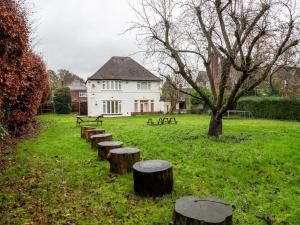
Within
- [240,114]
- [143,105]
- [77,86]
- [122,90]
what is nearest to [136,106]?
[143,105]

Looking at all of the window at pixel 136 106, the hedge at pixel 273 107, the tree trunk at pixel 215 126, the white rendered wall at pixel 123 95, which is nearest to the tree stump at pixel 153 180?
the tree trunk at pixel 215 126

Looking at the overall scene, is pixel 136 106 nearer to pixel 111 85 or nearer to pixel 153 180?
pixel 111 85

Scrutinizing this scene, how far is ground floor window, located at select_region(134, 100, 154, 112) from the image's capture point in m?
40.2

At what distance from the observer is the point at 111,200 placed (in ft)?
20.2

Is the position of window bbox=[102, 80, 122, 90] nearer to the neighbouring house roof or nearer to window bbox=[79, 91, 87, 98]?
window bbox=[79, 91, 87, 98]

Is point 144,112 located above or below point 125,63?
below

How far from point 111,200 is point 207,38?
8694 mm

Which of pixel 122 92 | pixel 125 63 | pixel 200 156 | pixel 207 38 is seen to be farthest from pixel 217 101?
pixel 125 63

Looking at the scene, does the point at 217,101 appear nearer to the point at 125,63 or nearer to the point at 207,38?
the point at 207,38

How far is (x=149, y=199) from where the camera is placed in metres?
6.14

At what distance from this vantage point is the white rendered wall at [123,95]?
37.6 m

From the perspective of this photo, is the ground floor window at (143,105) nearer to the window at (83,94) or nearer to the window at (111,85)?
the window at (111,85)

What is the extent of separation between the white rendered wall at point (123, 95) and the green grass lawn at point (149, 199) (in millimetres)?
26627

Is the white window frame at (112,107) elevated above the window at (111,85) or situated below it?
below
